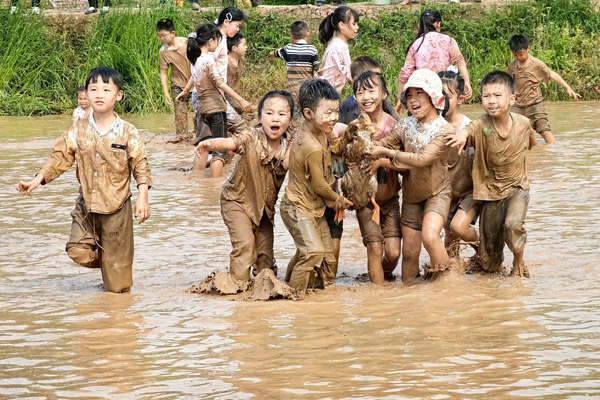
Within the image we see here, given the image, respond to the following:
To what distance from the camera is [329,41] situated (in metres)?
10.4

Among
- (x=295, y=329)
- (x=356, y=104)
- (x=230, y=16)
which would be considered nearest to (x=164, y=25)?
(x=230, y=16)

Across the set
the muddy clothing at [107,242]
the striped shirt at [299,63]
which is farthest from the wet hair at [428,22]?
the muddy clothing at [107,242]

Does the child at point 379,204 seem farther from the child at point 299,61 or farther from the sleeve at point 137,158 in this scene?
the child at point 299,61

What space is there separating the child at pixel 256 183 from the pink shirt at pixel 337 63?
4.12 m

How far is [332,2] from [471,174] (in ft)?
41.0

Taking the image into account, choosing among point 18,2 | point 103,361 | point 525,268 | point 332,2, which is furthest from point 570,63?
point 103,361

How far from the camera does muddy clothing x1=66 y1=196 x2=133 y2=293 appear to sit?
6035mm

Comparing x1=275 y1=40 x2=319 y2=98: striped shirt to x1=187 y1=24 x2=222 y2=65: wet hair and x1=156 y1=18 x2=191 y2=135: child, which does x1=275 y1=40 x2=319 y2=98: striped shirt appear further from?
x1=156 y1=18 x2=191 y2=135: child

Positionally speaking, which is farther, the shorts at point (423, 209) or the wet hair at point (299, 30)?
the wet hair at point (299, 30)

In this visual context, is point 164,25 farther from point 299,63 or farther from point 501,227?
point 501,227

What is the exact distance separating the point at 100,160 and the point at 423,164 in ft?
6.61

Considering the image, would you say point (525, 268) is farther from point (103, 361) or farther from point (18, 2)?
point (18, 2)

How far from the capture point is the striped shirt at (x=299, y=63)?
11.2 m

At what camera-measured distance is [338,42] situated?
10062mm
